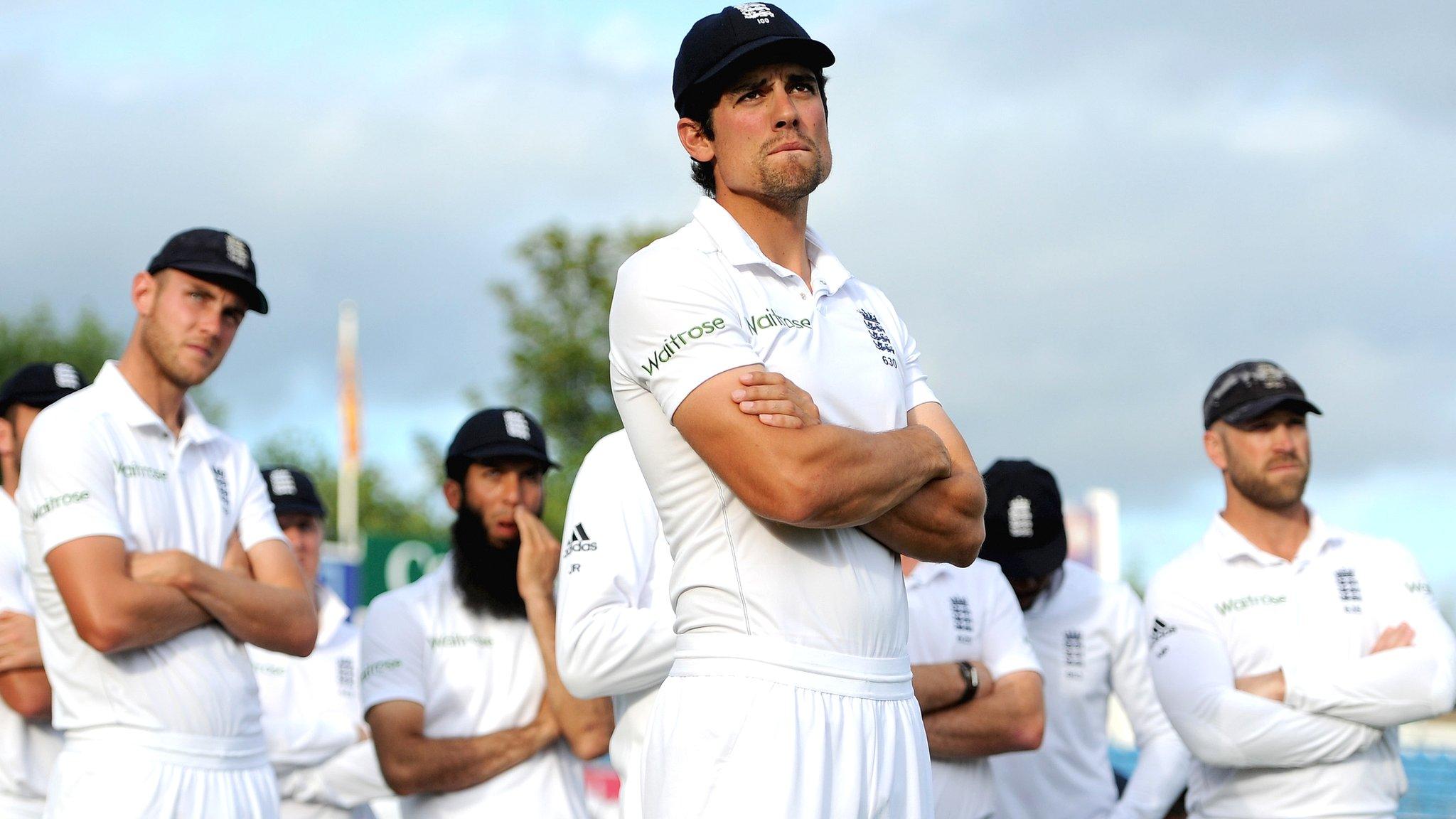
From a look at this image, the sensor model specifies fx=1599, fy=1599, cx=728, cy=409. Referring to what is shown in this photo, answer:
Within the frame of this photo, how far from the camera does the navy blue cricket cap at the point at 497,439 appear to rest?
6656 millimetres

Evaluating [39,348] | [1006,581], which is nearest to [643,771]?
[1006,581]

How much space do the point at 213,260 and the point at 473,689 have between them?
194 centimetres

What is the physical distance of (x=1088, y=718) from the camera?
713cm

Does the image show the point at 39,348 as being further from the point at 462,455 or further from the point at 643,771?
the point at 643,771

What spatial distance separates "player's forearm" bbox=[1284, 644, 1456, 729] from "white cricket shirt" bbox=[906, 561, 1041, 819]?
1032 mm

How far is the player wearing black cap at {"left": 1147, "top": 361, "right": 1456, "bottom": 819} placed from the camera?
6.04 meters

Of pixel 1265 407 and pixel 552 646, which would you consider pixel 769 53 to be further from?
pixel 1265 407

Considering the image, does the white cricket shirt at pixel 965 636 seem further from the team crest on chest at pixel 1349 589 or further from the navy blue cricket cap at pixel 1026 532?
the team crest on chest at pixel 1349 589

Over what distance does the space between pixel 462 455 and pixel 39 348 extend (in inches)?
2003

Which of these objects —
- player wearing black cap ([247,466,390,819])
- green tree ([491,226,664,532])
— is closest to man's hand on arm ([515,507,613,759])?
player wearing black cap ([247,466,390,819])

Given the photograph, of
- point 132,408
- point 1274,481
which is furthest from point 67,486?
point 1274,481

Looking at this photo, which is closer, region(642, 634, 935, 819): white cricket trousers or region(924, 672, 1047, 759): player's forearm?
region(642, 634, 935, 819): white cricket trousers

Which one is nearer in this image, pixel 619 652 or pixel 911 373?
pixel 911 373

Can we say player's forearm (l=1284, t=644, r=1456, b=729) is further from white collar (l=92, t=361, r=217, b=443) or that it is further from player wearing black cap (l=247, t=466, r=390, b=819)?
white collar (l=92, t=361, r=217, b=443)
